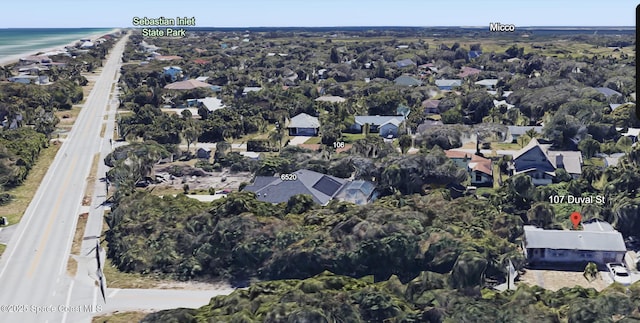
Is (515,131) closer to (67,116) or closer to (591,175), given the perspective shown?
(591,175)

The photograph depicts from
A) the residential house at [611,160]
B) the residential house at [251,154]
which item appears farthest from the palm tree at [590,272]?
the residential house at [251,154]

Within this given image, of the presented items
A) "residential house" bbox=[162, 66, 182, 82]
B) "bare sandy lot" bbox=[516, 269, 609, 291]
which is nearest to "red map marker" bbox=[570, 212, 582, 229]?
"bare sandy lot" bbox=[516, 269, 609, 291]

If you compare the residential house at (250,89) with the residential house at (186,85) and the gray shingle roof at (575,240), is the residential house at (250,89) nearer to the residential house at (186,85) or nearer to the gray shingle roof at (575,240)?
the residential house at (186,85)

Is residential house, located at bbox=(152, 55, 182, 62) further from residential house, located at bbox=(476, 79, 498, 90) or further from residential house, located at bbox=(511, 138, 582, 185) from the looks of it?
residential house, located at bbox=(511, 138, 582, 185)

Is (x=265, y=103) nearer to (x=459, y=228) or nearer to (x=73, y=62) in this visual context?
(x=459, y=228)

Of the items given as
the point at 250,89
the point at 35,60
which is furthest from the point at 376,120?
the point at 35,60
